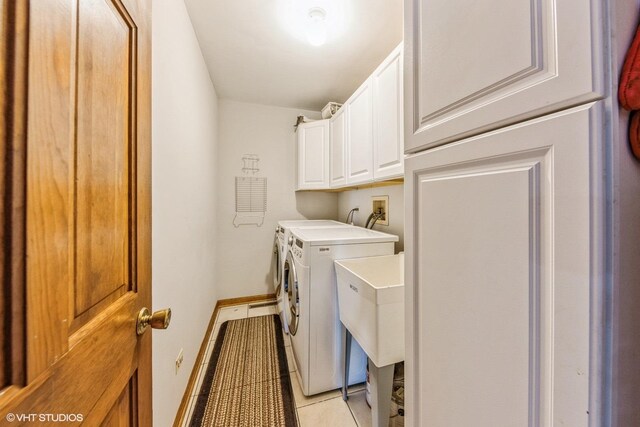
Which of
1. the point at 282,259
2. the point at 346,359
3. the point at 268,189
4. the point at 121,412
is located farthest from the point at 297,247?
the point at 268,189

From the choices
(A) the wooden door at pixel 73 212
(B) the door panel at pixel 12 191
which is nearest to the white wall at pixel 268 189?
(A) the wooden door at pixel 73 212

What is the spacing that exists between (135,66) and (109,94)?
16 centimetres

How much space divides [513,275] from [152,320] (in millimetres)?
869

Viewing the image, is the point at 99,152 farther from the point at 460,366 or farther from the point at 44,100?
the point at 460,366

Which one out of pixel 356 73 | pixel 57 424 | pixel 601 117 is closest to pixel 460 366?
pixel 601 117

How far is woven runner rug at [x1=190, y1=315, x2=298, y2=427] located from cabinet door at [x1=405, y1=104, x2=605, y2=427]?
3.85 feet

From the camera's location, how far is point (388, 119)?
151cm

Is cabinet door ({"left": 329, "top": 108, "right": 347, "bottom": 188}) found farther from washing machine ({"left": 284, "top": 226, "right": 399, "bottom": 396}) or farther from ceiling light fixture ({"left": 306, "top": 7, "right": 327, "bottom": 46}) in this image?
washing machine ({"left": 284, "top": 226, "right": 399, "bottom": 396})

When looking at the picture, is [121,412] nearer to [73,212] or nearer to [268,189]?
[73,212]

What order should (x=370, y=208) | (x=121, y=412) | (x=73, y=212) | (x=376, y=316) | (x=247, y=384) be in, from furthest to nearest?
1. (x=370, y=208)
2. (x=247, y=384)
3. (x=376, y=316)
4. (x=121, y=412)
5. (x=73, y=212)

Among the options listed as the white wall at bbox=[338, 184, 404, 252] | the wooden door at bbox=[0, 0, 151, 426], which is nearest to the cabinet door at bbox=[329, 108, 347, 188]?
the white wall at bbox=[338, 184, 404, 252]

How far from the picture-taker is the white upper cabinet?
2582 mm

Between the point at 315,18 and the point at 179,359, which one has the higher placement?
the point at 315,18

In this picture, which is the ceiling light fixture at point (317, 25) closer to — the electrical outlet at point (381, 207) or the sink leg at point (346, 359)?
the electrical outlet at point (381, 207)
